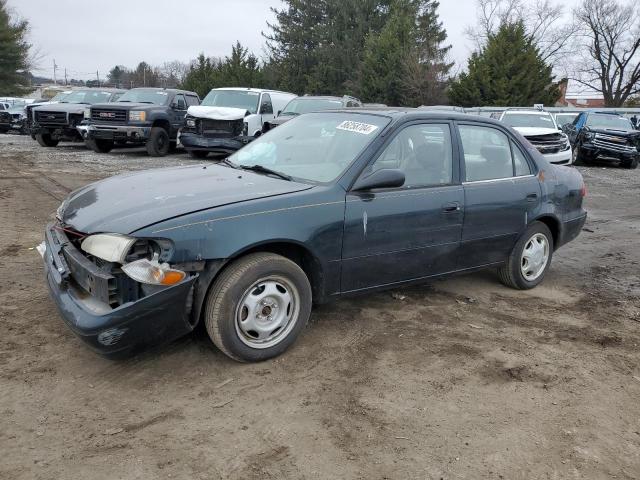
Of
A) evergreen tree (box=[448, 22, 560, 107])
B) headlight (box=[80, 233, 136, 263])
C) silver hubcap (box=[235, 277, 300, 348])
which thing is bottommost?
silver hubcap (box=[235, 277, 300, 348])

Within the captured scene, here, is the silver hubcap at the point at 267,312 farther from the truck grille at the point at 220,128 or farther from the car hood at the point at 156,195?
the truck grille at the point at 220,128

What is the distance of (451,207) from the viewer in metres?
4.36

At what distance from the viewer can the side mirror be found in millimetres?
3811

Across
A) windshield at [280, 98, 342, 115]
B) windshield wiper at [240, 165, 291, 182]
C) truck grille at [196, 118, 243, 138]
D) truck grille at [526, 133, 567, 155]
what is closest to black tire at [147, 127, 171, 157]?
truck grille at [196, 118, 243, 138]

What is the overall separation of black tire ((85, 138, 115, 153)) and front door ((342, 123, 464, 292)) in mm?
13325

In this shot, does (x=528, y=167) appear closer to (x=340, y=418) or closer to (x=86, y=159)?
(x=340, y=418)

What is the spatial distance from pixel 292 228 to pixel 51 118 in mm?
15688

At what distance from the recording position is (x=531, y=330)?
432 cm

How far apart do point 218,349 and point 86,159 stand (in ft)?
39.6

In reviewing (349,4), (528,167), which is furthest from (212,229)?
(349,4)

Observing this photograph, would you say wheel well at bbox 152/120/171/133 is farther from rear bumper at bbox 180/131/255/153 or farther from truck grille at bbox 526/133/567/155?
truck grille at bbox 526/133/567/155

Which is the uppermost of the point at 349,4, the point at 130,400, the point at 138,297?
the point at 349,4

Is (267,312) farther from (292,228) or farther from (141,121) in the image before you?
(141,121)

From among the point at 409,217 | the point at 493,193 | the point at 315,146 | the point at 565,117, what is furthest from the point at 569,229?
the point at 565,117
